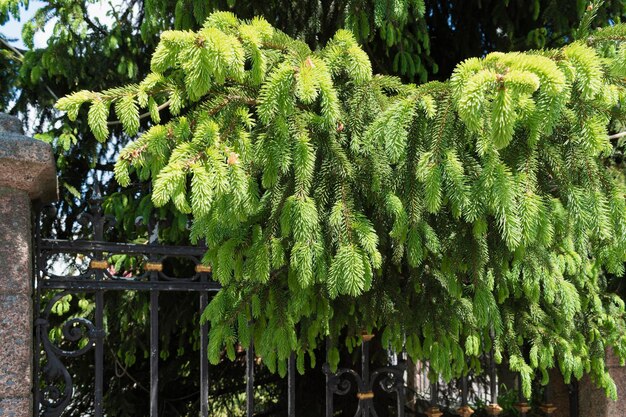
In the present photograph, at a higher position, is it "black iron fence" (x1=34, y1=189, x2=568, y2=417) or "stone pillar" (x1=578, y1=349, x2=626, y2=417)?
"black iron fence" (x1=34, y1=189, x2=568, y2=417)

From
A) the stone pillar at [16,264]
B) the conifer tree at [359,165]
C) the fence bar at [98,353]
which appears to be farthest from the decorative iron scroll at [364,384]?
the stone pillar at [16,264]

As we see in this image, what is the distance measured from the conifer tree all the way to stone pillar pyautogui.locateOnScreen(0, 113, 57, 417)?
0.64 m

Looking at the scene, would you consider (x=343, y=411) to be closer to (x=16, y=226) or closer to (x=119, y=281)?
(x=119, y=281)

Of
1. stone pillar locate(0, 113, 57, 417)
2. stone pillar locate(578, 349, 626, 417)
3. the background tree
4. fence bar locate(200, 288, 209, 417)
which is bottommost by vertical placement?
stone pillar locate(578, 349, 626, 417)

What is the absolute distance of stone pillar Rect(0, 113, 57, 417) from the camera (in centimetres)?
256

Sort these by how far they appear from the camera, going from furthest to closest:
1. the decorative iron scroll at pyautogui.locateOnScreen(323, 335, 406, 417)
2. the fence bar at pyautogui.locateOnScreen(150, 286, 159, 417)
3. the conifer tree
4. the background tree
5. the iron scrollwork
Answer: the background tree < the decorative iron scroll at pyautogui.locateOnScreen(323, 335, 406, 417) < the fence bar at pyautogui.locateOnScreen(150, 286, 159, 417) < the iron scrollwork < the conifer tree

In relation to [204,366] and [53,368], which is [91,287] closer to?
[53,368]

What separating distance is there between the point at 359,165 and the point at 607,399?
2.67 meters

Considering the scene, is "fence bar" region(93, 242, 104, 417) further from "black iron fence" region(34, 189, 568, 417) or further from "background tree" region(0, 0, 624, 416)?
"background tree" region(0, 0, 624, 416)

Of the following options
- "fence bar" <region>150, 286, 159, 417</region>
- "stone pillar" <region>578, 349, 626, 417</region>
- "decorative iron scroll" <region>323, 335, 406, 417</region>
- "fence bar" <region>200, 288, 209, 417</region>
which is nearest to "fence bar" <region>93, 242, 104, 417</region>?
"fence bar" <region>150, 286, 159, 417</region>

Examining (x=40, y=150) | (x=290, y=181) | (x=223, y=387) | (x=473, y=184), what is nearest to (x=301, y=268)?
(x=290, y=181)

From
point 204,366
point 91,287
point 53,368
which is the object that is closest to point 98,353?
point 53,368

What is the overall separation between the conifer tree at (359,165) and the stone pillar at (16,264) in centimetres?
64

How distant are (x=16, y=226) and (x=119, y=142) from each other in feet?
7.12
